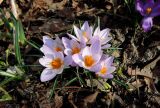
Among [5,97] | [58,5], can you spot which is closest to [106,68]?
[5,97]

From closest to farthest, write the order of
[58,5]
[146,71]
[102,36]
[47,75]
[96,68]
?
[96,68]
[47,75]
[102,36]
[146,71]
[58,5]

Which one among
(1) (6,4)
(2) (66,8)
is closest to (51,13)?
(2) (66,8)

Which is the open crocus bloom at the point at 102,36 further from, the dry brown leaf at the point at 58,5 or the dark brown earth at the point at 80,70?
the dry brown leaf at the point at 58,5

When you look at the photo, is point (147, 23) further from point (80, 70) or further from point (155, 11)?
point (80, 70)

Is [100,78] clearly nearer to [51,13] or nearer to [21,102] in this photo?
[21,102]

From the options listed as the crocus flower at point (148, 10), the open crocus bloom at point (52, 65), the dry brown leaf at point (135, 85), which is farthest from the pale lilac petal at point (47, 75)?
the crocus flower at point (148, 10)

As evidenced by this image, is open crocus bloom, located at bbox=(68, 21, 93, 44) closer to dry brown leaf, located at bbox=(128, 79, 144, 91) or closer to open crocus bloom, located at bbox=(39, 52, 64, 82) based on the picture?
open crocus bloom, located at bbox=(39, 52, 64, 82)
